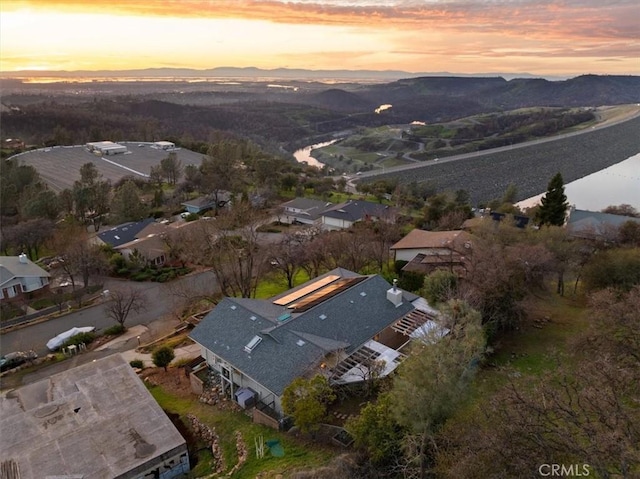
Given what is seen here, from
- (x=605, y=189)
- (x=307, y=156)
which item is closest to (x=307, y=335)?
(x=605, y=189)

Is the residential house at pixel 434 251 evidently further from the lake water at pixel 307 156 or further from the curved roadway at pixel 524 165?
the lake water at pixel 307 156

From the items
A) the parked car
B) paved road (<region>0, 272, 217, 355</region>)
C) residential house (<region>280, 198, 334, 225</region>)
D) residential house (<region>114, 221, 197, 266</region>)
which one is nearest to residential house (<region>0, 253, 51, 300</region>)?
paved road (<region>0, 272, 217, 355</region>)

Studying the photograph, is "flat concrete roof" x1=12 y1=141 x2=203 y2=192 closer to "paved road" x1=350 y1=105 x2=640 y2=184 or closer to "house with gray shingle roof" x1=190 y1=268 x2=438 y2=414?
"paved road" x1=350 y1=105 x2=640 y2=184

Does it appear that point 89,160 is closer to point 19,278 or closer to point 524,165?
point 19,278

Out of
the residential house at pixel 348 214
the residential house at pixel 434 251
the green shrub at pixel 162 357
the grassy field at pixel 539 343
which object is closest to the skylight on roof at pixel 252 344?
the green shrub at pixel 162 357

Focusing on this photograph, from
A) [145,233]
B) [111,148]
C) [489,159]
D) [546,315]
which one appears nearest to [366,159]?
[489,159]

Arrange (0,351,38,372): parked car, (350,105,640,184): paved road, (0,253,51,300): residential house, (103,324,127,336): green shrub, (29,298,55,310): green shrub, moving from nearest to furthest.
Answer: (0,351,38,372): parked car
(103,324,127,336): green shrub
(29,298,55,310): green shrub
(0,253,51,300): residential house
(350,105,640,184): paved road

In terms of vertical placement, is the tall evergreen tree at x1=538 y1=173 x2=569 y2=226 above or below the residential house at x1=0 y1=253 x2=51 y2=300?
above
